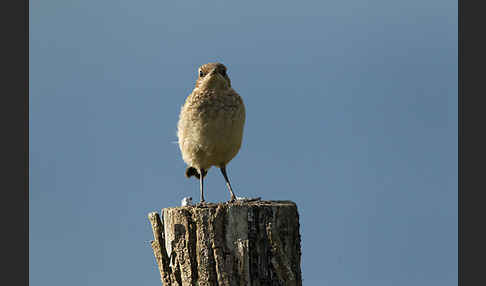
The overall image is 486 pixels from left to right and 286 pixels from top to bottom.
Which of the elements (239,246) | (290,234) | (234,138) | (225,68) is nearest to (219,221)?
(239,246)

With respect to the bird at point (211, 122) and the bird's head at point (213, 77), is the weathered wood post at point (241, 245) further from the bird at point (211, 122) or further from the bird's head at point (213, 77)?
the bird's head at point (213, 77)

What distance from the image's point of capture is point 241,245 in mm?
5215

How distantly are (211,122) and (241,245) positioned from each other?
6.82 ft

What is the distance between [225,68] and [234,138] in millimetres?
930

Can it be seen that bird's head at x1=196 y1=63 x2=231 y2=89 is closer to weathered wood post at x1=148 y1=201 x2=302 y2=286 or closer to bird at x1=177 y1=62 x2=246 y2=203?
bird at x1=177 y1=62 x2=246 y2=203

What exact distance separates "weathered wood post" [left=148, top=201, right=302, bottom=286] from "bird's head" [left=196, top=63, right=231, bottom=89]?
2.11 m

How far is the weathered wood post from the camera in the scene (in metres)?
5.23

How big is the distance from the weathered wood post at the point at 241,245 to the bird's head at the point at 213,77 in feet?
6.91

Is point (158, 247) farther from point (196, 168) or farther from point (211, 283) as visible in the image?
point (196, 168)

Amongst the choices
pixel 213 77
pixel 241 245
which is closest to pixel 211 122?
pixel 213 77

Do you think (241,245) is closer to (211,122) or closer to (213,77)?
(211,122)

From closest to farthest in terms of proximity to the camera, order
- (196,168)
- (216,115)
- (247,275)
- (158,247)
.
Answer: (247,275)
(158,247)
(216,115)
(196,168)

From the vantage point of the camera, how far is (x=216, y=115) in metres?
6.88

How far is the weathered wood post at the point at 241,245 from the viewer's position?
523 cm
